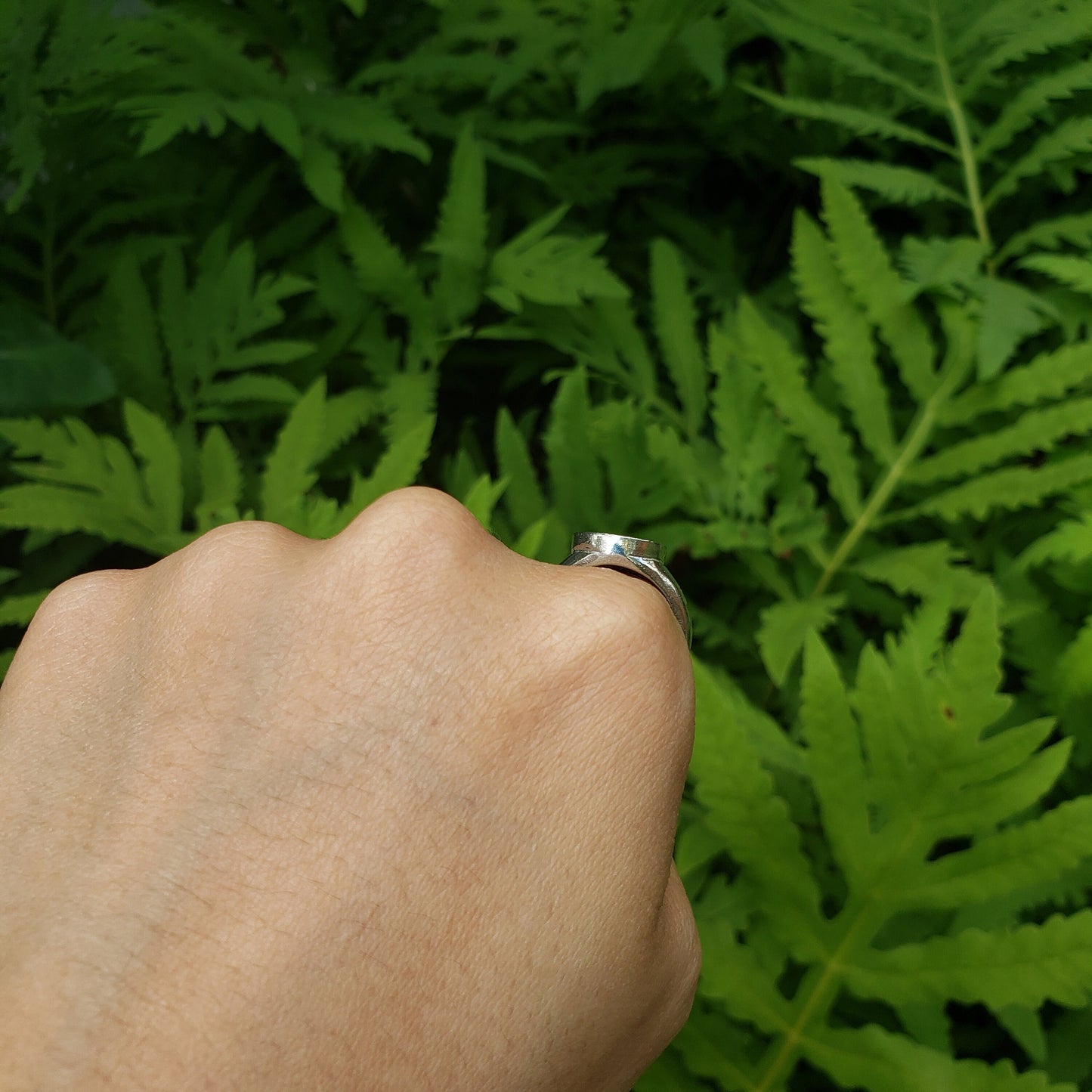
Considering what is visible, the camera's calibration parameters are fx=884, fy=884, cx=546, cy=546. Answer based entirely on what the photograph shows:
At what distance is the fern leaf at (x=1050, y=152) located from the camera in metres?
1.27

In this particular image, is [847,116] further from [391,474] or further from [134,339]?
[134,339]

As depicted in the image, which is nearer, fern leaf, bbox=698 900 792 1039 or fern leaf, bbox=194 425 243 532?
fern leaf, bbox=698 900 792 1039

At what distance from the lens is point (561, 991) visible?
0.49 m

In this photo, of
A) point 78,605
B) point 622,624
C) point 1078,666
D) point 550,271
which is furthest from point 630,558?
point 550,271

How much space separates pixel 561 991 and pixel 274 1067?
15 cm

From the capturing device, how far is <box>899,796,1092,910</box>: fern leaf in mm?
882

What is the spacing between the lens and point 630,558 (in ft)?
2.22

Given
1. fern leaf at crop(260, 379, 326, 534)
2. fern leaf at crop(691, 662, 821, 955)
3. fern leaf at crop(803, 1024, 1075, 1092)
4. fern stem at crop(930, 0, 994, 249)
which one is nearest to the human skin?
fern leaf at crop(691, 662, 821, 955)

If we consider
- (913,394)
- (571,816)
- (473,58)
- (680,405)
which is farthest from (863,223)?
(571,816)

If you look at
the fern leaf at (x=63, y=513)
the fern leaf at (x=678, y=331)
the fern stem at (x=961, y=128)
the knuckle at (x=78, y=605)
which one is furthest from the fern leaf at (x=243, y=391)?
the fern stem at (x=961, y=128)

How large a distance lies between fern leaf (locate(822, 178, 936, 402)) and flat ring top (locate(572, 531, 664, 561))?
80 cm

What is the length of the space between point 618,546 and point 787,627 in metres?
0.57

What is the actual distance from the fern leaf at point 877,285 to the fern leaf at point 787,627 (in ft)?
1.19

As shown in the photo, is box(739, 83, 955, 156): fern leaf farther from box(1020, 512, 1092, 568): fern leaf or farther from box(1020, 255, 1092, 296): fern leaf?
box(1020, 512, 1092, 568): fern leaf
